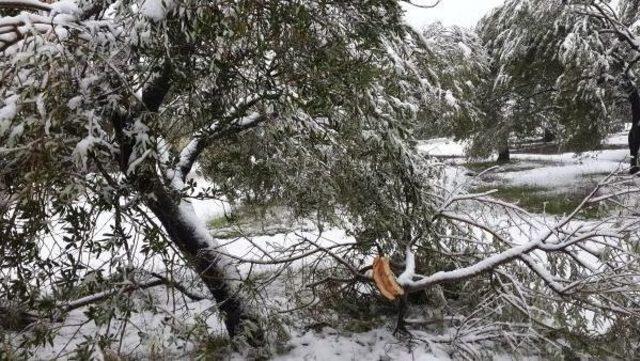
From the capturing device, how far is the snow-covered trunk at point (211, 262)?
13.9 ft

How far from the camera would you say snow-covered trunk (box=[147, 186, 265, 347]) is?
Result: 4227 mm

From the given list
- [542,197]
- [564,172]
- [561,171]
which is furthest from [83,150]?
[561,171]

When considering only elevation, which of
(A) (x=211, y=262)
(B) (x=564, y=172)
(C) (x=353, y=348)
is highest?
(A) (x=211, y=262)

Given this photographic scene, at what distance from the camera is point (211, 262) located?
14.4 ft

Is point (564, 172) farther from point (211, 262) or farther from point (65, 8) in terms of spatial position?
point (65, 8)

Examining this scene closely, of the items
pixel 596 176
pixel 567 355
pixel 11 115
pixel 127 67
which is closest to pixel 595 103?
pixel 596 176

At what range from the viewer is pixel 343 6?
11.0 feet

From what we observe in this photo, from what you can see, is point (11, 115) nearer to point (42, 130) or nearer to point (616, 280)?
point (42, 130)

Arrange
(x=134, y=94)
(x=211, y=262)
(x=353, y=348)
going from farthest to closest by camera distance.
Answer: (x=353, y=348)
(x=211, y=262)
(x=134, y=94)

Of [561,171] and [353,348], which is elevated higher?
[353,348]

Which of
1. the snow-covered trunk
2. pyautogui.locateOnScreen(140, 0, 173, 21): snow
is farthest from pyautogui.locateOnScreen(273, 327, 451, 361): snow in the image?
pyautogui.locateOnScreen(140, 0, 173, 21): snow

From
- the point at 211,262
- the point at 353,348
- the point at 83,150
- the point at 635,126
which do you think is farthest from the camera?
the point at 635,126

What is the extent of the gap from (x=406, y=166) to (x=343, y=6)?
5.30 feet

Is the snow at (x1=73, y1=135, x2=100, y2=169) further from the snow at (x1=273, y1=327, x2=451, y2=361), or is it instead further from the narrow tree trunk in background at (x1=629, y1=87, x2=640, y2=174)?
the narrow tree trunk in background at (x1=629, y1=87, x2=640, y2=174)
